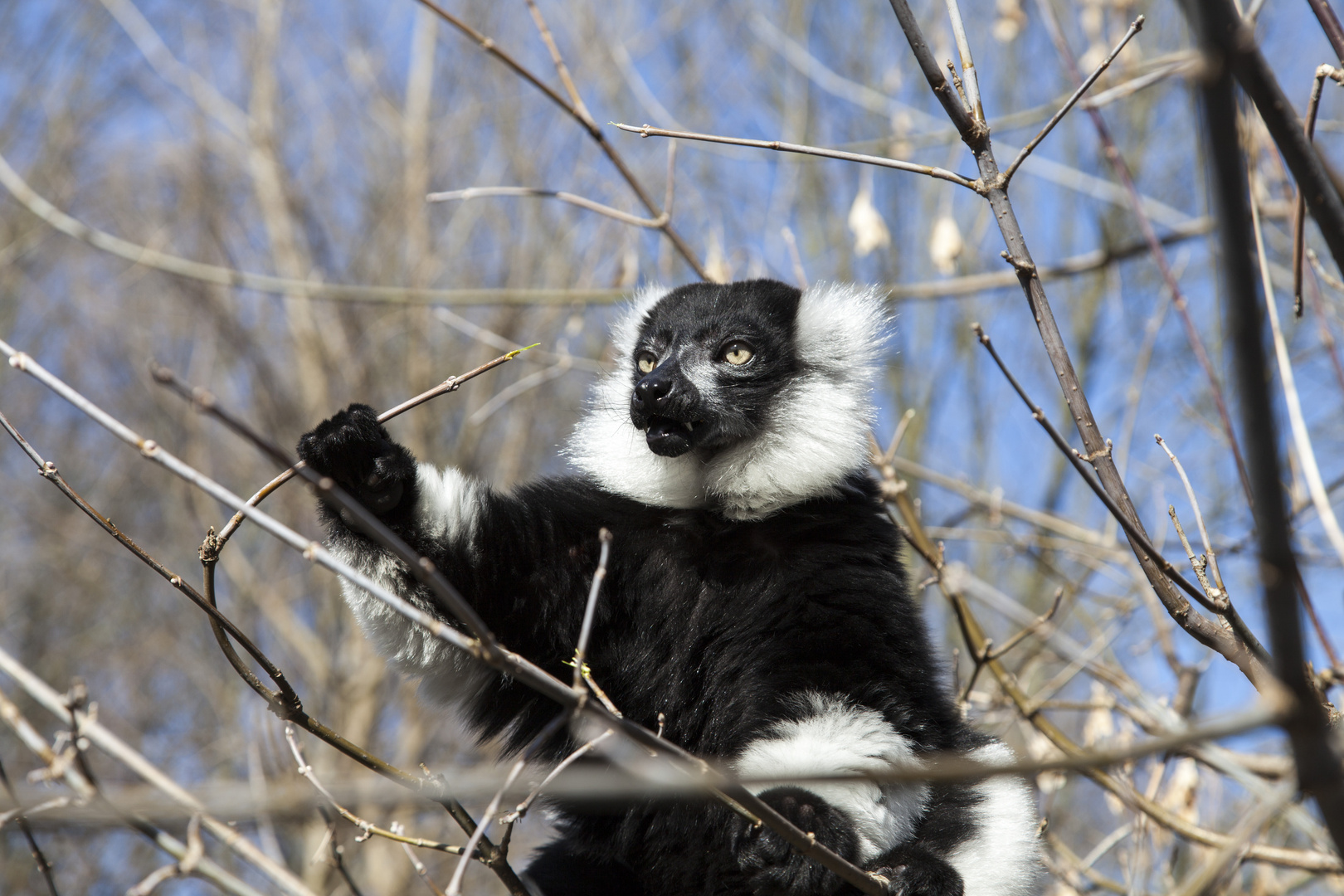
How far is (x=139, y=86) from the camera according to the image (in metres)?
10.5

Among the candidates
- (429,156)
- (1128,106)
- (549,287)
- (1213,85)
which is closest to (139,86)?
(429,156)

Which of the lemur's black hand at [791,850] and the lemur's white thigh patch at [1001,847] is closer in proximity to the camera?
the lemur's black hand at [791,850]

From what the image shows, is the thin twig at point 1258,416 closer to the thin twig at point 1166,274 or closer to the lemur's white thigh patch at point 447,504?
the thin twig at point 1166,274

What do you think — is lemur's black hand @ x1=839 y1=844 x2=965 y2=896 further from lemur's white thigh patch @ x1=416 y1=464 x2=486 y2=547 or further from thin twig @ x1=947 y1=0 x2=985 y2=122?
thin twig @ x1=947 y1=0 x2=985 y2=122

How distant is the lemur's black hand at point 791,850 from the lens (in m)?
→ 2.40

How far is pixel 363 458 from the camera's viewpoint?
2557mm

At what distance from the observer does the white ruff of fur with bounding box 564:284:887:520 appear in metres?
3.30

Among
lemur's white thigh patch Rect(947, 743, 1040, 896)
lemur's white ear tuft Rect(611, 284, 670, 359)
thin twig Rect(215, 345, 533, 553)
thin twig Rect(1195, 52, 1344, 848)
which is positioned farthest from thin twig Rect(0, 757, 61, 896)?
lemur's white ear tuft Rect(611, 284, 670, 359)

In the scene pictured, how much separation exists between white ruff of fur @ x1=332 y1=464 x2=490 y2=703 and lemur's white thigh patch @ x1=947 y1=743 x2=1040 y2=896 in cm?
136

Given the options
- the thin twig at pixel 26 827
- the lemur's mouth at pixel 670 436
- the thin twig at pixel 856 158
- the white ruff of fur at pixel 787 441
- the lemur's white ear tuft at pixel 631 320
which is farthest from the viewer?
the lemur's white ear tuft at pixel 631 320

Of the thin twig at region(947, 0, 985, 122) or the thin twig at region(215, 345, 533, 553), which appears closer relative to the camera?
the thin twig at region(215, 345, 533, 553)

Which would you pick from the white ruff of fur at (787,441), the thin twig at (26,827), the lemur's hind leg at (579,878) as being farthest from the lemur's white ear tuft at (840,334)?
the thin twig at (26,827)

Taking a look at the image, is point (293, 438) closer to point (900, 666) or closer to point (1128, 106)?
point (900, 666)

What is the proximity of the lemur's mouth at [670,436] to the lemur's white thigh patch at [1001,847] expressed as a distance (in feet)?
3.85
